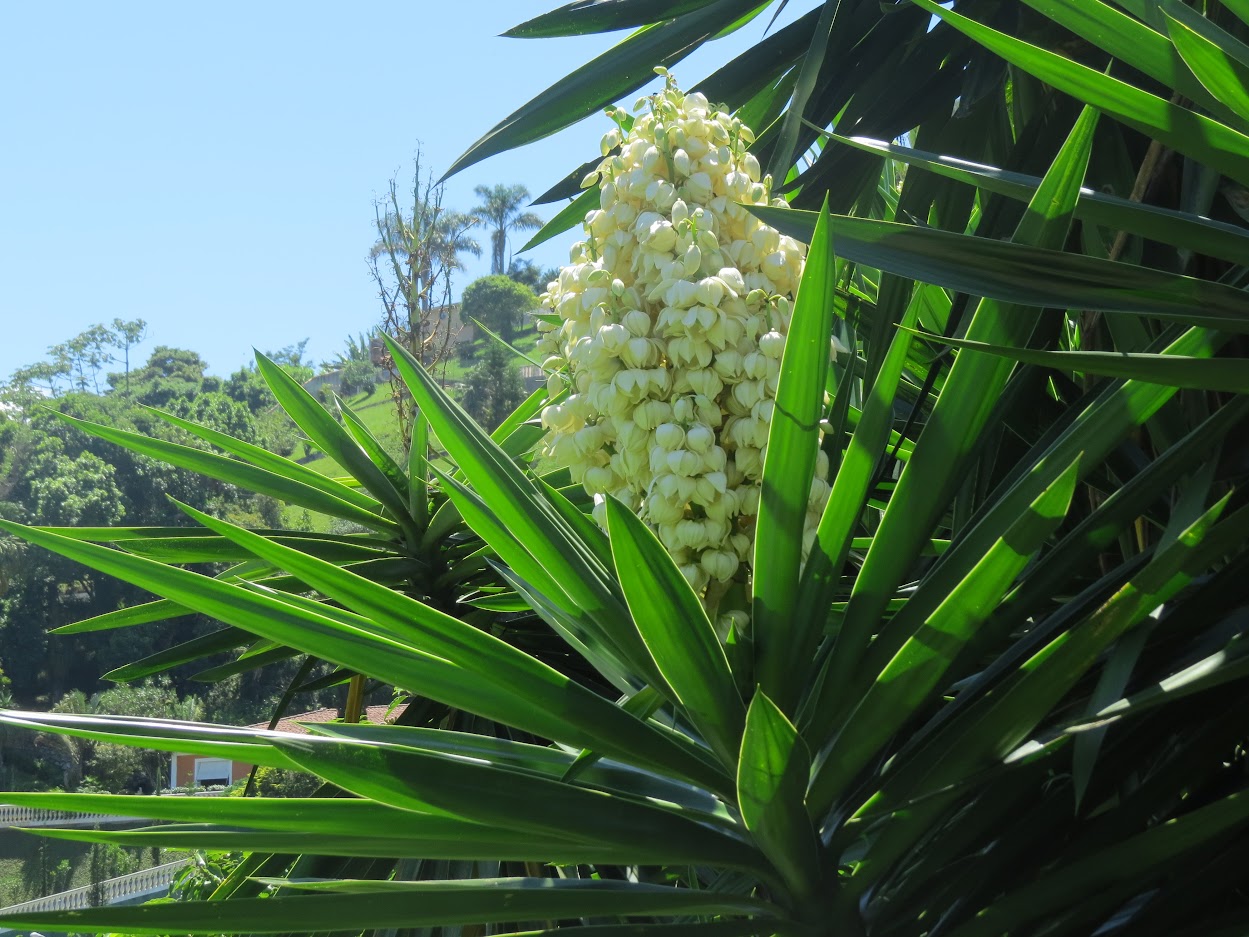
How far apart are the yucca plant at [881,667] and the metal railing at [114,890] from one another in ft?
53.5

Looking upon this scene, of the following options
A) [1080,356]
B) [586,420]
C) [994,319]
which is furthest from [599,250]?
[1080,356]

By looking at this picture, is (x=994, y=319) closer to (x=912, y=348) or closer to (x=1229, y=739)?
(x=1229, y=739)

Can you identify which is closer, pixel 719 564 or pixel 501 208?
pixel 719 564

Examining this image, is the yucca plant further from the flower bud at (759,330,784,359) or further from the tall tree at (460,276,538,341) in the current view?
the tall tree at (460,276,538,341)

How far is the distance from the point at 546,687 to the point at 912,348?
0.78 meters

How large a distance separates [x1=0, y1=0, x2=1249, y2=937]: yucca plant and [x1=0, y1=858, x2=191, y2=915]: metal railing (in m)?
16.3

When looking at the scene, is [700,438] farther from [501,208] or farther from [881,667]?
[501,208]

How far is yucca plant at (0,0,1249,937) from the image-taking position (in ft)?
2.55

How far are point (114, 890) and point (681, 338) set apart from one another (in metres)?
20.7

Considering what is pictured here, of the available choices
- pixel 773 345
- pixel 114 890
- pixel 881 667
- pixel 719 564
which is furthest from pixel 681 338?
pixel 114 890

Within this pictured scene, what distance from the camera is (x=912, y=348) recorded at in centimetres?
143

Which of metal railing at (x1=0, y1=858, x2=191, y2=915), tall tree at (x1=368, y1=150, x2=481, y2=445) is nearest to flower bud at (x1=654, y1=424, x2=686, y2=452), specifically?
tall tree at (x1=368, y1=150, x2=481, y2=445)

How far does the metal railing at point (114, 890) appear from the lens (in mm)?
16812

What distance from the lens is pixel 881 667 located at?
2.98 ft
